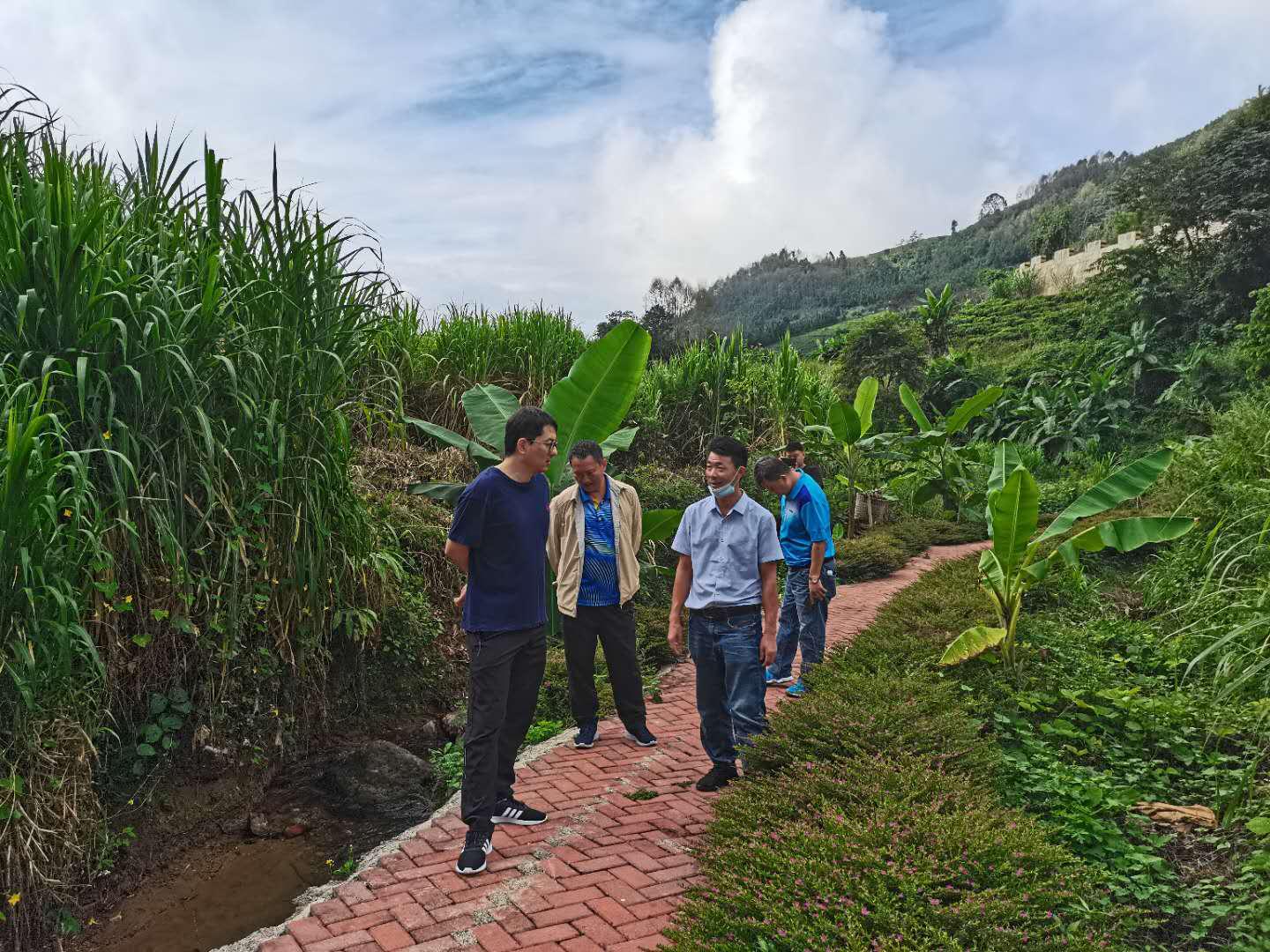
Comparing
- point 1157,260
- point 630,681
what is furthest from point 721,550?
point 1157,260

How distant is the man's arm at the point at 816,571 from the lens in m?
6.27

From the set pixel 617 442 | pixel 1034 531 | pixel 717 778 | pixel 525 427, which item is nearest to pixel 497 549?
pixel 525 427

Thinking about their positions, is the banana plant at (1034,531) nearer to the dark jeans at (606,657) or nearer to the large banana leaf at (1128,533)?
the large banana leaf at (1128,533)

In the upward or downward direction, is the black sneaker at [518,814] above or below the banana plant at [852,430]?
below

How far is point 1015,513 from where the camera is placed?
633 centimetres

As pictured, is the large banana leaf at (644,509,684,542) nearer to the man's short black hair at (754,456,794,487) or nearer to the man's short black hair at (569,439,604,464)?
the man's short black hair at (754,456,794,487)

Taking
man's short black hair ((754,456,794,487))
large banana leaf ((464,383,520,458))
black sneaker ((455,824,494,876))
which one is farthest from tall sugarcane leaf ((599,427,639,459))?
black sneaker ((455,824,494,876))

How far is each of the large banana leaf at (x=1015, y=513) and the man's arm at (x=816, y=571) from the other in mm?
1274

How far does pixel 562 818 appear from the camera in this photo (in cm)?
439

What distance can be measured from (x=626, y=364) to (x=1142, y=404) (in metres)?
22.2

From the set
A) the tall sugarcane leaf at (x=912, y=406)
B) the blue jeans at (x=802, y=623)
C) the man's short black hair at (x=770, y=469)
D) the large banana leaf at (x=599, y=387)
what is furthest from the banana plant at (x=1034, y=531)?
the tall sugarcane leaf at (x=912, y=406)

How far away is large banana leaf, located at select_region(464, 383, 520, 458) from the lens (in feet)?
25.1

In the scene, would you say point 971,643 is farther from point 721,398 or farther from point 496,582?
point 721,398

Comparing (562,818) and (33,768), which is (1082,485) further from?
(33,768)
